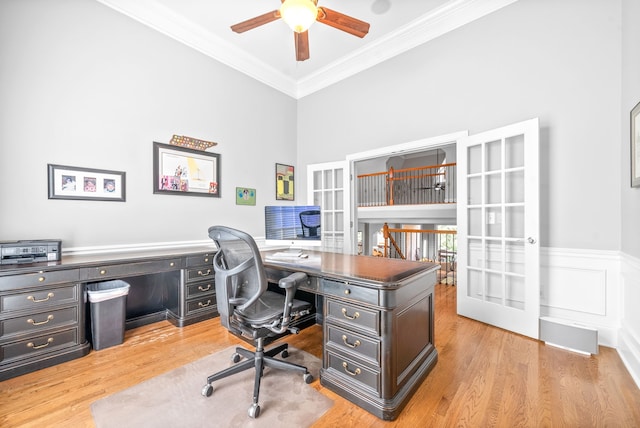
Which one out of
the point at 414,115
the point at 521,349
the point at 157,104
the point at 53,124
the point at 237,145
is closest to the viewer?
the point at 521,349

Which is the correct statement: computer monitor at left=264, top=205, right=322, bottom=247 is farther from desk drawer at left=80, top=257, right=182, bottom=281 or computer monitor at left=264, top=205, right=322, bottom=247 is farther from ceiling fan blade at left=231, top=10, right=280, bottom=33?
ceiling fan blade at left=231, top=10, right=280, bottom=33

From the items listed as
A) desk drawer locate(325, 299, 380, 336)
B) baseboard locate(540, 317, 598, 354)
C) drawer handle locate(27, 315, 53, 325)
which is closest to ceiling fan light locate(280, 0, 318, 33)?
desk drawer locate(325, 299, 380, 336)

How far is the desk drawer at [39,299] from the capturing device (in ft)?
6.48

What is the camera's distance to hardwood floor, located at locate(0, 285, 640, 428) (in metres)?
1.53

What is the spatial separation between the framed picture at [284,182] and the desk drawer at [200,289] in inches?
75.3

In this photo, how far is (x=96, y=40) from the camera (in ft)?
9.14

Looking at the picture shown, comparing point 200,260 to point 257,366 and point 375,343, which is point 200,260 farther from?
point 375,343

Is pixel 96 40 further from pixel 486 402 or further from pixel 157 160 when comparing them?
pixel 486 402

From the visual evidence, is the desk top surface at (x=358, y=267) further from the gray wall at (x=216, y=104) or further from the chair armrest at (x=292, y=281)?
the gray wall at (x=216, y=104)

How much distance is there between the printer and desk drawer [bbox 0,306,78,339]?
44cm

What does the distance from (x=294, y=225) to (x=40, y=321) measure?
2.13 metres

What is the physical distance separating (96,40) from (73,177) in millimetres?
1453

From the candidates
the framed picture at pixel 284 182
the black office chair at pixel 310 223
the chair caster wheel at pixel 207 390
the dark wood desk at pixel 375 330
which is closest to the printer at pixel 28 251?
the chair caster wheel at pixel 207 390

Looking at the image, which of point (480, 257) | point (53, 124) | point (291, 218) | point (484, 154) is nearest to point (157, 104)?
point (53, 124)
